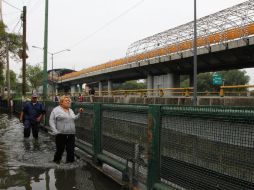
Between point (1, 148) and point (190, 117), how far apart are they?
8.27 m

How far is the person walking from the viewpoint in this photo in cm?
878

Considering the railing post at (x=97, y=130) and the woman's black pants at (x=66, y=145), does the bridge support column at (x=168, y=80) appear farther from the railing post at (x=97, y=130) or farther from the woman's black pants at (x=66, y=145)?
the railing post at (x=97, y=130)

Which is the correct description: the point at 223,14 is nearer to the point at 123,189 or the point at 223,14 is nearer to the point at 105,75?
the point at 123,189

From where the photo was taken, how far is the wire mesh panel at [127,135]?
638 cm

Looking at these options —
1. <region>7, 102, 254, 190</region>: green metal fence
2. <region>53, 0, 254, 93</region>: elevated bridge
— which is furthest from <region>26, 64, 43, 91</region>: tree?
<region>7, 102, 254, 190</region>: green metal fence

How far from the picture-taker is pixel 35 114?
13391 mm

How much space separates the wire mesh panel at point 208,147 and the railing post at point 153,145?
0.31 ft

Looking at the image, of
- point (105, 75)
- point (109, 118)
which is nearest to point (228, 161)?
point (109, 118)

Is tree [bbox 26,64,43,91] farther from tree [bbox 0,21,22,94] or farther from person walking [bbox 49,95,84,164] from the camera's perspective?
person walking [bbox 49,95,84,164]

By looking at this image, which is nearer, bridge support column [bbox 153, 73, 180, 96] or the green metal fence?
the green metal fence

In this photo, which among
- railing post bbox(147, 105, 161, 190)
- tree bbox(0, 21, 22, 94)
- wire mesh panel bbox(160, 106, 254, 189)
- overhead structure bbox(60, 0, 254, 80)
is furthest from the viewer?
tree bbox(0, 21, 22, 94)

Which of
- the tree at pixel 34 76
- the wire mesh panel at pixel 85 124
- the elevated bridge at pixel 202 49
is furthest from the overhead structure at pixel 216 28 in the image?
the tree at pixel 34 76

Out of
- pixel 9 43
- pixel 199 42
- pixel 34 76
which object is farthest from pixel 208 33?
pixel 34 76

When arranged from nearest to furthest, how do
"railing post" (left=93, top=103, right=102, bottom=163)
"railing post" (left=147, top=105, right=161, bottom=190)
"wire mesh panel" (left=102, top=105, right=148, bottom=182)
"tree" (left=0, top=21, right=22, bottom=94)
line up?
"railing post" (left=147, top=105, right=161, bottom=190), "wire mesh panel" (left=102, top=105, right=148, bottom=182), "railing post" (left=93, top=103, right=102, bottom=163), "tree" (left=0, top=21, right=22, bottom=94)
